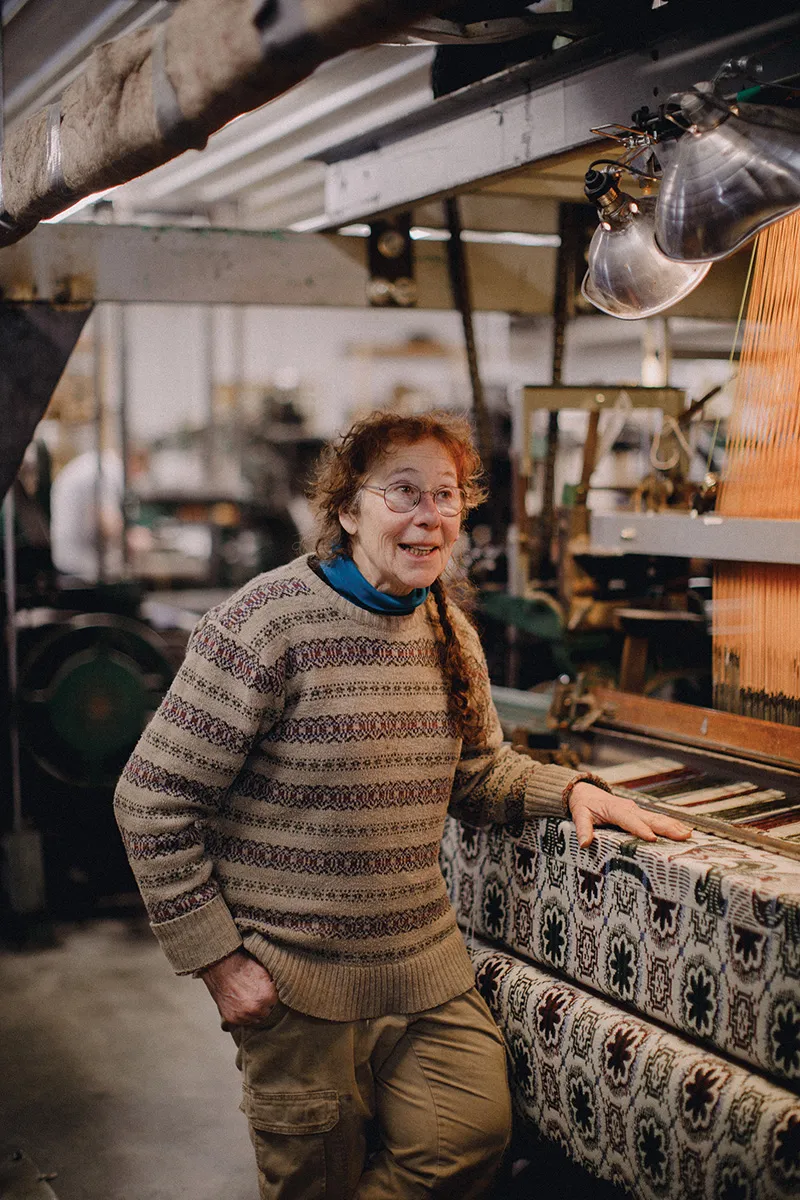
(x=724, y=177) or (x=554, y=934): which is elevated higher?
(x=724, y=177)

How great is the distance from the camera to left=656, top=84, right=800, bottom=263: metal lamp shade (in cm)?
182

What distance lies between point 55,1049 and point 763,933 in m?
2.43

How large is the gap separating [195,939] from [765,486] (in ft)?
5.10

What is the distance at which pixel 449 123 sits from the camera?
3096mm

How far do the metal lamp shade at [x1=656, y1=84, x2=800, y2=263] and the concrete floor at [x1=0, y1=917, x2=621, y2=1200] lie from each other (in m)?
1.81

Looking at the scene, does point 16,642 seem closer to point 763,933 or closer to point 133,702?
point 133,702

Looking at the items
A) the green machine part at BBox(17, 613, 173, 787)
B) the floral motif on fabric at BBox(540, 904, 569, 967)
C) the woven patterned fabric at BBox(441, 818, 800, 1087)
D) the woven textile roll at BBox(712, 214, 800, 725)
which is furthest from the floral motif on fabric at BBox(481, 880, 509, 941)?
the green machine part at BBox(17, 613, 173, 787)

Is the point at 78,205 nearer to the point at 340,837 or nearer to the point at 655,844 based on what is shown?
A: the point at 340,837

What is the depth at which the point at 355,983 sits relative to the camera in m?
2.24

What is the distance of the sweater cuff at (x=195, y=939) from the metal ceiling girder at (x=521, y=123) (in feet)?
6.05

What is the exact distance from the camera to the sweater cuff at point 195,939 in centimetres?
213

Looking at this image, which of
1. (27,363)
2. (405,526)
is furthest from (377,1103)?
(27,363)

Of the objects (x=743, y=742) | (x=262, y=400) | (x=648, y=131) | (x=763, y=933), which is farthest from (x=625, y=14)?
(x=262, y=400)

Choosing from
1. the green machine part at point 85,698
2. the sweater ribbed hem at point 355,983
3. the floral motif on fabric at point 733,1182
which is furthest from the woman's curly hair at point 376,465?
the green machine part at point 85,698
